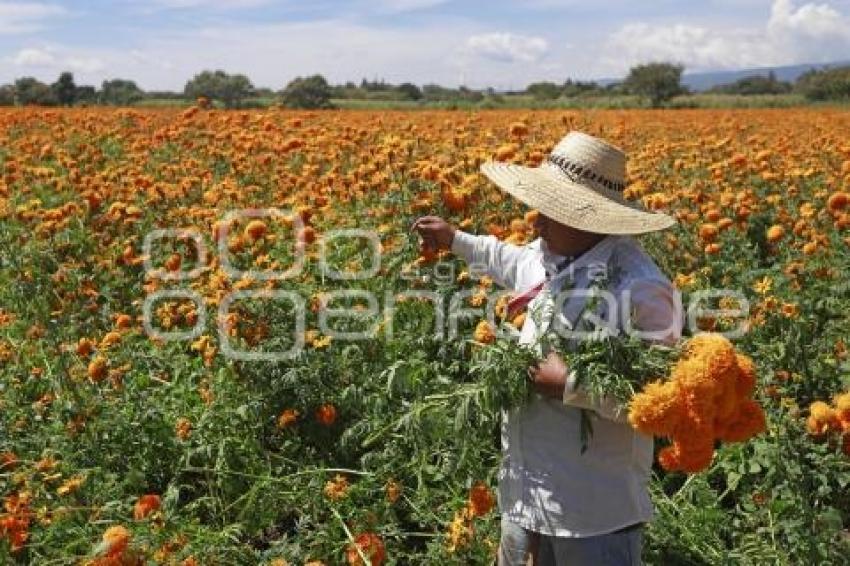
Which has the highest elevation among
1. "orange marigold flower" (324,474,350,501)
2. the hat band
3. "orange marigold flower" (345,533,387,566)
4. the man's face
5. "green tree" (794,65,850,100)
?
"green tree" (794,65,850,100)

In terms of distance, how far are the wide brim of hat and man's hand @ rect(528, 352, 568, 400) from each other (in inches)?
13.4

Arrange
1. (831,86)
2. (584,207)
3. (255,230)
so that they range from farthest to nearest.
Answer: (831,86) → (255,230) → (584,207)

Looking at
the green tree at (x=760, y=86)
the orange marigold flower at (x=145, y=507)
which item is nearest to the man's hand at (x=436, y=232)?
the orange marigold flower at (x=145, y=507)

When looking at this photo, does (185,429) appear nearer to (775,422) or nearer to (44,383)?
(44,383)

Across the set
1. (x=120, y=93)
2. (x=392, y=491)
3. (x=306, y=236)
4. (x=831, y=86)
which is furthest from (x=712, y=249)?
(x=831, y=86)

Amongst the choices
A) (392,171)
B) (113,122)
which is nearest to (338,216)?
(392,171)

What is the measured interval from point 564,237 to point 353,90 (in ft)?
135

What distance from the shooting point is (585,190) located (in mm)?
2344

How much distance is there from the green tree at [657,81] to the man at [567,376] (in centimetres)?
3123

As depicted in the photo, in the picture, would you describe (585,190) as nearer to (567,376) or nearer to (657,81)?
(567,376)

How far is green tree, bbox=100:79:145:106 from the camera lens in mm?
26156

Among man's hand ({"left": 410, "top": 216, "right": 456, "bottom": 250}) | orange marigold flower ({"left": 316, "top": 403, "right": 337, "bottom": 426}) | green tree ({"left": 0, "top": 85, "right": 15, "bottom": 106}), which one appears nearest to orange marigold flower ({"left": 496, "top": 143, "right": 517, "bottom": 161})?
orange marigold flower ({"left": 316, "top": 403, "right": 337, "bottom": 426})

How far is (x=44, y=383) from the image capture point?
432 centimetres

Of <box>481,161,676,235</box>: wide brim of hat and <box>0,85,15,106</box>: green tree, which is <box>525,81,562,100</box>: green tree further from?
<box>481,161,676,235</box>: wide brim of hat
